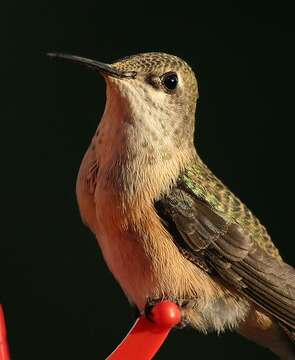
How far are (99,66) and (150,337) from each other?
1.70 ft

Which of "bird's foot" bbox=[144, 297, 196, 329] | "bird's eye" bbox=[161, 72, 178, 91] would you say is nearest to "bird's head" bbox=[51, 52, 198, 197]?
"bird's eye" bbox=[161, 72, 178, 91]

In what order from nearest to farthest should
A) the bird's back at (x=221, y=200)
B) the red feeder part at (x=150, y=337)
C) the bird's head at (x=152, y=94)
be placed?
the red feeder part at (x=150, y=337)
the bird's head at (x=152, y=94)
the bird's back at (x=221, y=200)

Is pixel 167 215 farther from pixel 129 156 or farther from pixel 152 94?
pixel 152 94

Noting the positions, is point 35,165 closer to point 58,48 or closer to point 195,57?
point 58,48

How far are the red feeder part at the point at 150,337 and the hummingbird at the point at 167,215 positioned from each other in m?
0.10

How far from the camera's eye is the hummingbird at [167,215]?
5.46 ft

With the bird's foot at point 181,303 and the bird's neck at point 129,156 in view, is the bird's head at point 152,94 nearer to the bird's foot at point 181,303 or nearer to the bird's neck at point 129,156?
the bird's neck at point 129,156

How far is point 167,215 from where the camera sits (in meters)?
1.72

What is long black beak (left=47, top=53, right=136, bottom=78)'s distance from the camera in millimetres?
1519

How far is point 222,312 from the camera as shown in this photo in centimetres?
179

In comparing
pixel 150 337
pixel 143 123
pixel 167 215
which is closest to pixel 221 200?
pixel 167 215

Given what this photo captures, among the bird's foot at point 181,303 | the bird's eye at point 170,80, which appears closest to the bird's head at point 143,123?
the bird's eye at point 170,80

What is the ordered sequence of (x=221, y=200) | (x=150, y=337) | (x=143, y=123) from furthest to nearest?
1. (x=221, y=200)
2. (x=143, y=123)
3. (x=150, y=337)

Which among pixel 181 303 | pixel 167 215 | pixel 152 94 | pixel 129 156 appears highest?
pixel 152 94
